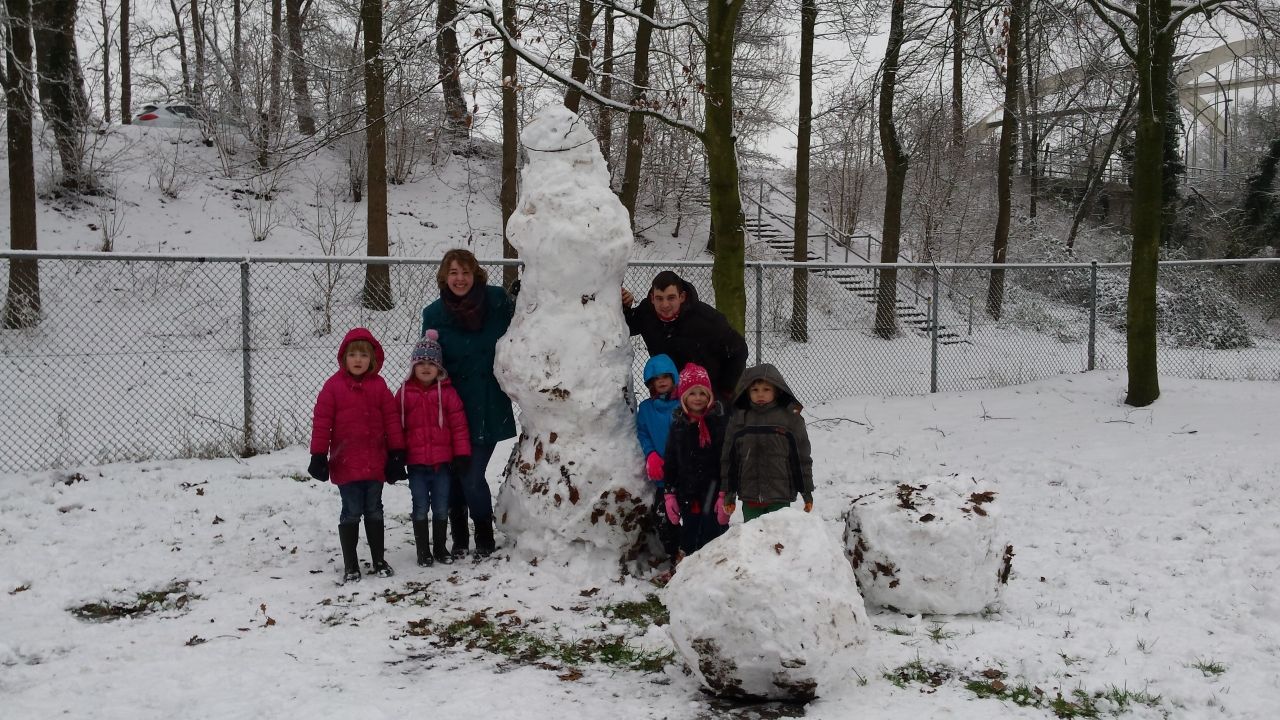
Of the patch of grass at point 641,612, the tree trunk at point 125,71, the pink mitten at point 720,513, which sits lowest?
the patch of grass at point 641,612

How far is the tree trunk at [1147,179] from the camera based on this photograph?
8.16 meters

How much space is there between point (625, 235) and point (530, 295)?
633 mm

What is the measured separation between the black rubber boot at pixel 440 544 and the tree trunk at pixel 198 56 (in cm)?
1585

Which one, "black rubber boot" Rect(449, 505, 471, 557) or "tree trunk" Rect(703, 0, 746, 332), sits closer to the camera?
"black rubber boot" Rect(449, 505, 471, 557)

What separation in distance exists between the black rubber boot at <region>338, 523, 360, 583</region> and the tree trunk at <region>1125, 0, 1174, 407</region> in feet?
24.5

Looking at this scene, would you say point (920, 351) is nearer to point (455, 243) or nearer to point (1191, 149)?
point (455, 243)

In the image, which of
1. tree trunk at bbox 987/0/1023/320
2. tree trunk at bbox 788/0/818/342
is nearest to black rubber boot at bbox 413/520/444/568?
tree trunk at bbox 788/0/818/342

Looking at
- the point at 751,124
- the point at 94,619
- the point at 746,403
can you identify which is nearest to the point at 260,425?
the point at 94,619

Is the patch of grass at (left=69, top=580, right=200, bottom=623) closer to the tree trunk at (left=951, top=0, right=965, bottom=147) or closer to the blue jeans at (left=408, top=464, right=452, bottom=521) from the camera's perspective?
the blue jeans at (left=408, top=464, right=452, bottom=521)

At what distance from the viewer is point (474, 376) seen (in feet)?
16.1

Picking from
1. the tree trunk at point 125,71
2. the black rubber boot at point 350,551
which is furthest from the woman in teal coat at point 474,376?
the tree trunk at point 125,71

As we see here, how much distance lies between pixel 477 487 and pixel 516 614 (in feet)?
3.13

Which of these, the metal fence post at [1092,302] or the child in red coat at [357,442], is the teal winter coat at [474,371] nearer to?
the child in red coat at [357,442]

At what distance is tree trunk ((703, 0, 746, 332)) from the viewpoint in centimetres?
697
